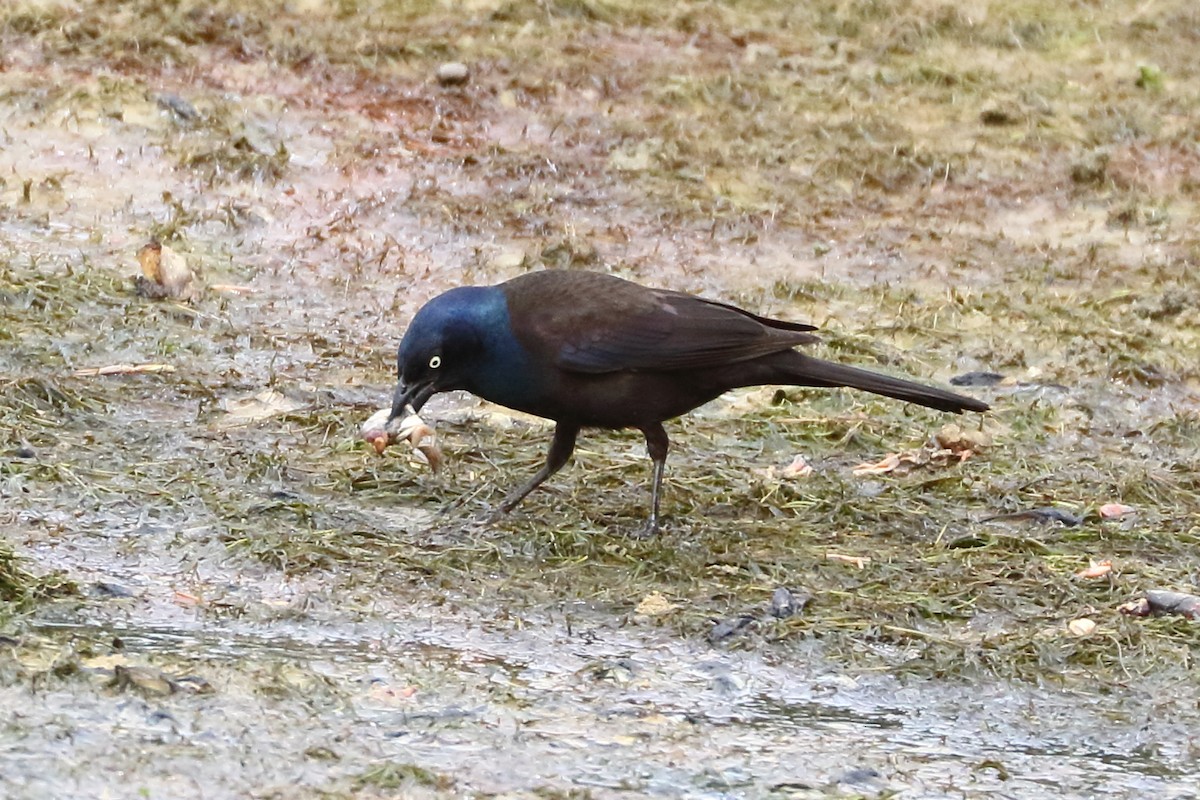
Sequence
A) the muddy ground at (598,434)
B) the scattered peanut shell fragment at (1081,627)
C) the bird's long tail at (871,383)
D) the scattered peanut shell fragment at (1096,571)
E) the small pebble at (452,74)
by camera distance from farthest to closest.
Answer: the small pebble at (452,74) < the bird's long tail at (871,383) < the scattered peanut shell fragment at (1096,571) < the scattered peanut shell fragment at (1081,627) < the muddy ground at (598,434)

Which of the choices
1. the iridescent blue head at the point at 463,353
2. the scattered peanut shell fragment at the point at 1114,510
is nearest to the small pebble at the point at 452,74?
the iridescent blue head at the point at 463,353

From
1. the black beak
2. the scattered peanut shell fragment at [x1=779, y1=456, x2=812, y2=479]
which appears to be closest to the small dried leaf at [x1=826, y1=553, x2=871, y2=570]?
the scattered peanut shell fragment at [x1=779, y1=456, x2=812, y2=479]

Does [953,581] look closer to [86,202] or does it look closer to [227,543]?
[227,543]

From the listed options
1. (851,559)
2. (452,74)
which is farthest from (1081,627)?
(452,74)

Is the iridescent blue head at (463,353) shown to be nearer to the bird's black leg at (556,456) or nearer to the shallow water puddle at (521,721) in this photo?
the bird's black leg at (556,456)

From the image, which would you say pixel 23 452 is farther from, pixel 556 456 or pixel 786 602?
pixel 786 602

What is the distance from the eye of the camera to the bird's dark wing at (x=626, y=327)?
19.4 ft

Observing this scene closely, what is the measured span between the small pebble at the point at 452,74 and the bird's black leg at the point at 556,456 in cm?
472

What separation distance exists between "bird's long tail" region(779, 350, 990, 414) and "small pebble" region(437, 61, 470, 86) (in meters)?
4.63

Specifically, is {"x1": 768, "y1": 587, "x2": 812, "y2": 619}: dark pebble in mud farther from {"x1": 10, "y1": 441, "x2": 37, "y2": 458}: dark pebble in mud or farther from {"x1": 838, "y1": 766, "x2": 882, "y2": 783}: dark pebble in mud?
{"x1": 10, "y1": 441, "x2": 37, "y2": 458}: dark pebble in mud

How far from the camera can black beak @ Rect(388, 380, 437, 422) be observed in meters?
5.87

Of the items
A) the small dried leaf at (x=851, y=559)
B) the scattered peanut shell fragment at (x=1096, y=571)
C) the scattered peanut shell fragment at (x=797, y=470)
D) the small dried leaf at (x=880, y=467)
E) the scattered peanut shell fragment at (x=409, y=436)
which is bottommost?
the scattered peanut shell fragment at (x=797, y=470)

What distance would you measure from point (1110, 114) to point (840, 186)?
2094 mm

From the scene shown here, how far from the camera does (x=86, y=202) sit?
8.84 metres
